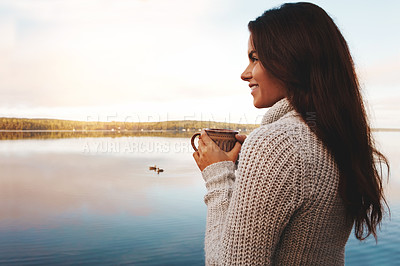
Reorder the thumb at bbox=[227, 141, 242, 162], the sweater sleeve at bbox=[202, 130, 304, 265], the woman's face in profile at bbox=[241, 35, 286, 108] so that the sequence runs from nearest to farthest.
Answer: the sweater sleeve at bbox=[202, 130, 304, 265]
the woman's face in profile at bbox=[241, 35, 286, 108]
the thumb at bbox=[227, 141, 242, 162]

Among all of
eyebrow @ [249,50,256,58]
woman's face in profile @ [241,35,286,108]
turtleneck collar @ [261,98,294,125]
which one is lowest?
turtleneck collar @ [261,98,294,125]

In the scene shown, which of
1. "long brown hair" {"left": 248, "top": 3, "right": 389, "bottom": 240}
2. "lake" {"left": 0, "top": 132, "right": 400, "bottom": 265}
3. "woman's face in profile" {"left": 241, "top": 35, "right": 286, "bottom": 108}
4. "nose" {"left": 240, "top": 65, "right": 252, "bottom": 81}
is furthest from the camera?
"lake" {"left": 0, "top": 132, "right": 400, "bottom": 265}

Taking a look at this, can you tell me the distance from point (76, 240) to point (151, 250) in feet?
10.2

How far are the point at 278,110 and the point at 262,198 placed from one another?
0.38 metres

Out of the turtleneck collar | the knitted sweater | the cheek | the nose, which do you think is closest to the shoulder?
the knitted sweater

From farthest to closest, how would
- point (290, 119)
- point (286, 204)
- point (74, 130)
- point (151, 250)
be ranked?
1. point (74, 130)
2. point (151, 250)
3. point (290, 119)
4. point (286, 204)

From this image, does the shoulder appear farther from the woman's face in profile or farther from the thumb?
the thumb

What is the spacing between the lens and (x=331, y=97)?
112 cm

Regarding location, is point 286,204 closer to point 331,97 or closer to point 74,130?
point 331,97

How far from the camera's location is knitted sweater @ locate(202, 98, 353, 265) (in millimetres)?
1014

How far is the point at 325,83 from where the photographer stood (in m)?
1.12

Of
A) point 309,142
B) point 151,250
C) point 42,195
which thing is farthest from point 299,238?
point 42,195

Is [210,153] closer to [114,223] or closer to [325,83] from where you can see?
[325,83]

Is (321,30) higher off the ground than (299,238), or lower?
higher
